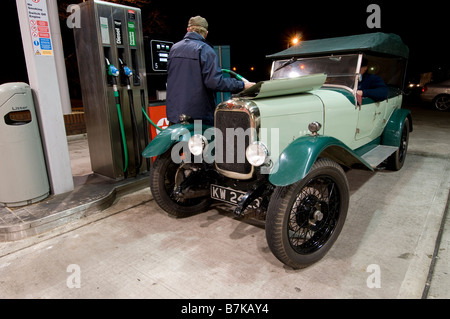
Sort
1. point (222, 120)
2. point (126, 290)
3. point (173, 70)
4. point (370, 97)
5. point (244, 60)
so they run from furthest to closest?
point (244, 60) < point (370, 97) < point (173, 70) < point (222, 120) < point (126, 290)

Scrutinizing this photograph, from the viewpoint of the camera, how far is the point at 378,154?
3736 millimetres

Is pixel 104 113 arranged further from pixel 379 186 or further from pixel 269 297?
pixel 379 186

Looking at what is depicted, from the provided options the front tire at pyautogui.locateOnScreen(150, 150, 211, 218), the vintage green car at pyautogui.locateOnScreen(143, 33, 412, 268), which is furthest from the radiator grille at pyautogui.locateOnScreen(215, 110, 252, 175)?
the front tire at pyautogui.locateOnScreen(150, 150, 211, 218)

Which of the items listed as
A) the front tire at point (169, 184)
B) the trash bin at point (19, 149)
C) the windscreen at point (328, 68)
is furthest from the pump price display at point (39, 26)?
the windscreen at point (328, 68)

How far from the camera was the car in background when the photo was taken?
35.6 ft

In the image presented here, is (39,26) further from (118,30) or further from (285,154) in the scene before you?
(285,154)

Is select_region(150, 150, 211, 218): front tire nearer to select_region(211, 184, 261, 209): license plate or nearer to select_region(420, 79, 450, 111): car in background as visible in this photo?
select_region(211, 184, 261, 209): license plate

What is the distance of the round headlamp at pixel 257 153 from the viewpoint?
2.21 meters

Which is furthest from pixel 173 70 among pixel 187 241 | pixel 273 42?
pixel 273 42

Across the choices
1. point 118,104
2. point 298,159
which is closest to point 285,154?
point 298,159

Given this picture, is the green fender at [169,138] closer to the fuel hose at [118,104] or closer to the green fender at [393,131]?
the fuel hose at [118,104]

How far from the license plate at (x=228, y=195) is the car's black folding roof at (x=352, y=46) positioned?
84.2 inches

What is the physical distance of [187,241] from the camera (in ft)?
8.77
